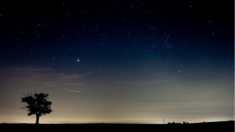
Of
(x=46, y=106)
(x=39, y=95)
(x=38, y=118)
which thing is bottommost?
(x=38, y=118)
